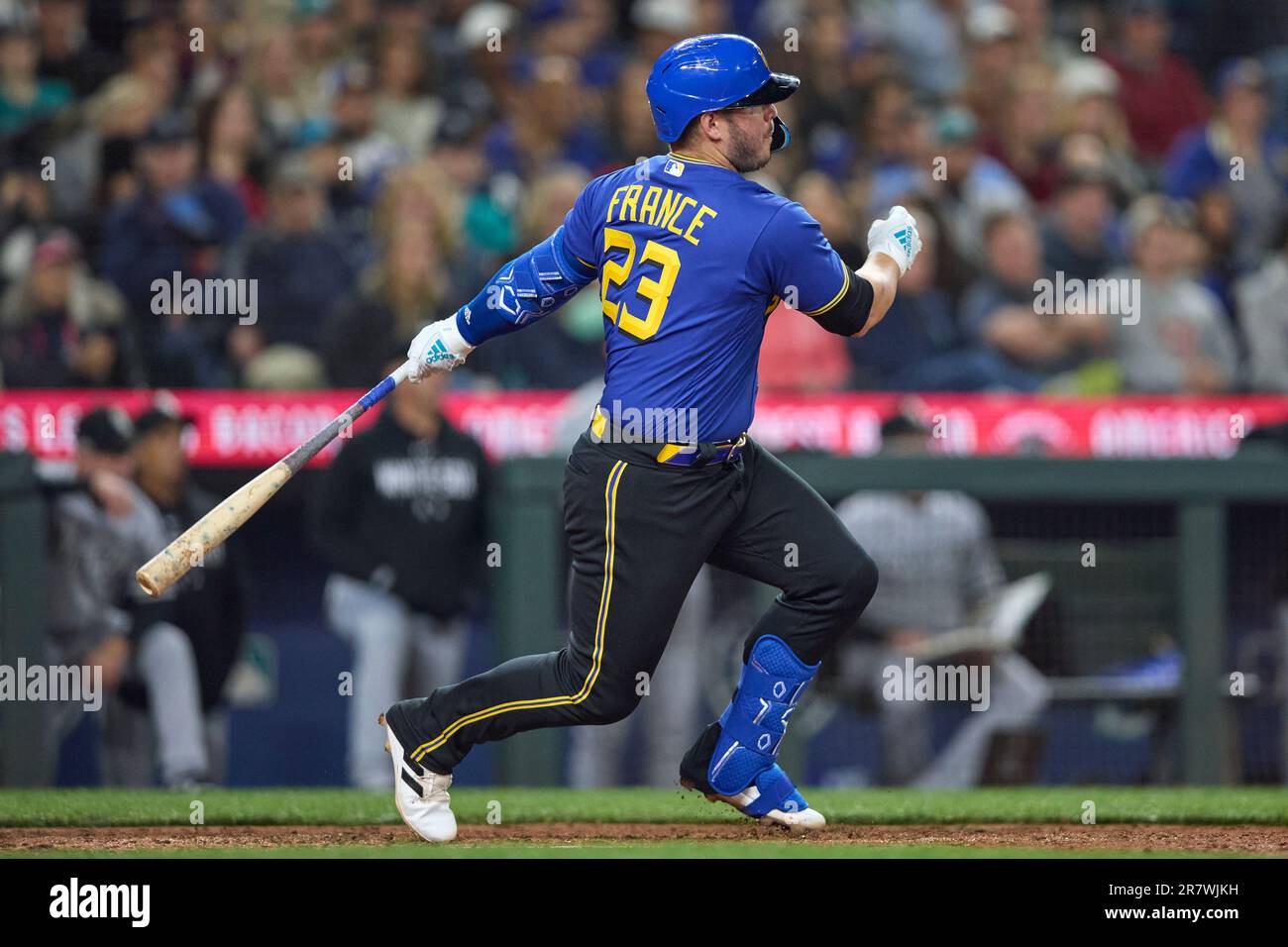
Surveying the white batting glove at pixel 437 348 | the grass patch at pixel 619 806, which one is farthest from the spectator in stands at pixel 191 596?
the white batting glove at pixel 437 348

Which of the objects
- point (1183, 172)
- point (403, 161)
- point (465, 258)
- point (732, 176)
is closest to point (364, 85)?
point (403, 161)

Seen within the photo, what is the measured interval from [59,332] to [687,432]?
184 inches

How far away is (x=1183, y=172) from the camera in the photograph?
10656 mm

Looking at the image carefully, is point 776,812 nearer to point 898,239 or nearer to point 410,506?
point 898,239

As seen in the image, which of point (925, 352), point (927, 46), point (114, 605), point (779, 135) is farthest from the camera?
point (927, 46)

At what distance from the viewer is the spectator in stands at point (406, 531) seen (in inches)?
323

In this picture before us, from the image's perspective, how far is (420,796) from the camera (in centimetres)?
505

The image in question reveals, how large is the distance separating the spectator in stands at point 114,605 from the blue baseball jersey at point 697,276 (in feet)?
12.1

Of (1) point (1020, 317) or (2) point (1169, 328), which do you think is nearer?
(1) point (1020, 317)

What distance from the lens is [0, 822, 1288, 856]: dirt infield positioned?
16.6 ft

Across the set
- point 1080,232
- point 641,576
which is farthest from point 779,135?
point 1080,232

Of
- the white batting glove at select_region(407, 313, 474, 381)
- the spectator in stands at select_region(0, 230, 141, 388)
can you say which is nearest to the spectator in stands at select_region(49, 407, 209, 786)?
the spectator in stands at select_region(0, 230, 141, 388)

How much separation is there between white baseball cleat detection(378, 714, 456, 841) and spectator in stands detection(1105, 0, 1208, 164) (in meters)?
7.65

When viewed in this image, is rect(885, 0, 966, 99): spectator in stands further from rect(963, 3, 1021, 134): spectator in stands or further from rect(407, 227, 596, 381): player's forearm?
rect(407, 227, 596, 381): player's forearm
